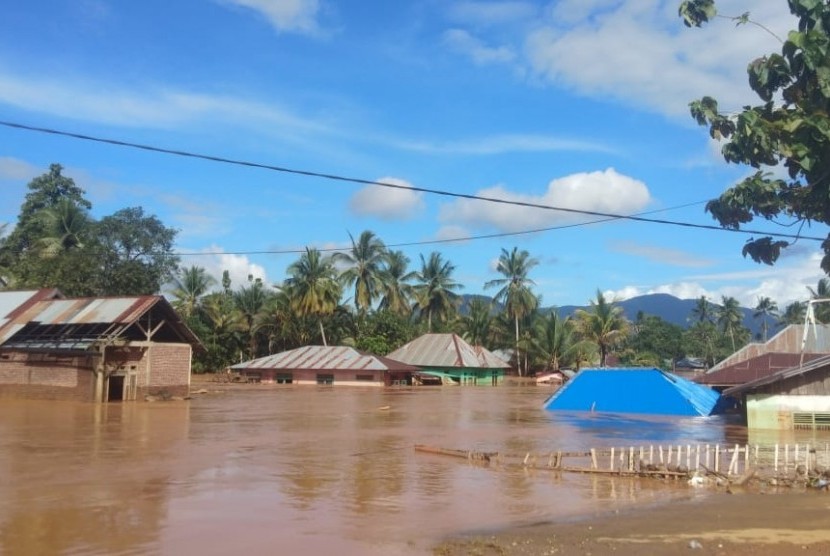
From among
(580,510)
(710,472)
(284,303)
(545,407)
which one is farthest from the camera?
(284,303)

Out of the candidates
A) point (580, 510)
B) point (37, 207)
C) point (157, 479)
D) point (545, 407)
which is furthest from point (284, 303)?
point (580, 510)

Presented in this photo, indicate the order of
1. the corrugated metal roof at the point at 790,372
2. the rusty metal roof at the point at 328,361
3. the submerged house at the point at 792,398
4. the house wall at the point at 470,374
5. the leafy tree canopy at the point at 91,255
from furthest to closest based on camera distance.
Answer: the house wall at the point at 470,374
the rusty metal roof at the point at 328,361
the leafy tree canopy at the point at 91,255
the submerged house at the point at 792,398
the corrugated metal roof at the point at 790,372

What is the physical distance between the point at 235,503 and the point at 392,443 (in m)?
8.88

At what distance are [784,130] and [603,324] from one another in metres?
50.1

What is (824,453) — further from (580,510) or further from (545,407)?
(545,407)

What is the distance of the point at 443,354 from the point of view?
2394 inches

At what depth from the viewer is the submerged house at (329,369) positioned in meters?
55.1

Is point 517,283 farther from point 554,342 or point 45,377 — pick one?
point 45,377

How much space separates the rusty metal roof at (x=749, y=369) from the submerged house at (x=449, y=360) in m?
25.3

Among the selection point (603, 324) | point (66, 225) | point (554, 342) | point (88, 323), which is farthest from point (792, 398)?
point (66, 225)

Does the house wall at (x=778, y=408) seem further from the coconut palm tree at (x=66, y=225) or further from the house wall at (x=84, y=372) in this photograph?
the coconut palm tree at (x=66, y=225)

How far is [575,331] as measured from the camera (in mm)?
65562

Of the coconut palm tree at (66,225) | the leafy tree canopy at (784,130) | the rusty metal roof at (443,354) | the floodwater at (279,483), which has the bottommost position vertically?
the floodwater at (279,483)

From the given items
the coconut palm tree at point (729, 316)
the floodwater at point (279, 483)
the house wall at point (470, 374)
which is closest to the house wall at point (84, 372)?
the floodwater at point (279, 483)
